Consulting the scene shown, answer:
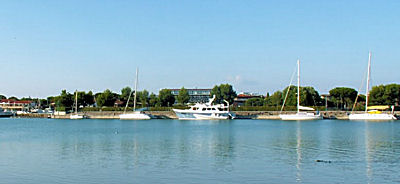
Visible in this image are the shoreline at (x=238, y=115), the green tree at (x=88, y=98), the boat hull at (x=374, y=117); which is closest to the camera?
the boat hull at (x=374, y=117)

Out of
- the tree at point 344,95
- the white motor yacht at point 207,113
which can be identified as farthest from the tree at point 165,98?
the tree at point 344,95

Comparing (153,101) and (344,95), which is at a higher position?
(344,95)

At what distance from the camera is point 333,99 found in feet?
425

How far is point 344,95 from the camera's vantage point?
4973 inches

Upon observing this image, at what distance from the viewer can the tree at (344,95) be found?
125812mm

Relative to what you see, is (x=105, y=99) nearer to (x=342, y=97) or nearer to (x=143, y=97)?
(x=143, y=97)

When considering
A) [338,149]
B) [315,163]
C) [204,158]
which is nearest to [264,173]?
[315,163]

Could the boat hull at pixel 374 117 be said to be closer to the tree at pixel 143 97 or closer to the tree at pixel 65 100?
the tree at pixel 143 97

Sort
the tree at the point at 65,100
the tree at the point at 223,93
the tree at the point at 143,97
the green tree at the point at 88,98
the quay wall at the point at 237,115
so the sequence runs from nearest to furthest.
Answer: the quay wall at the point at 237,115 → the tree at the point at 65,100 → the green tree at the point at 88,98 → the tree at the point at 143,97 → the tree at the point at 223,93

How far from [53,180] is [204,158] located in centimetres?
952

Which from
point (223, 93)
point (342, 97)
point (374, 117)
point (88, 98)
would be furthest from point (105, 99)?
point (374, 117)

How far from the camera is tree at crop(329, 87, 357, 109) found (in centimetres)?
12581

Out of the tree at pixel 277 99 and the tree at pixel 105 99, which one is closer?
the tree at pixel 105 99

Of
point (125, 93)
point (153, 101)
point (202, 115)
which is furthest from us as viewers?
point (125, 93)
